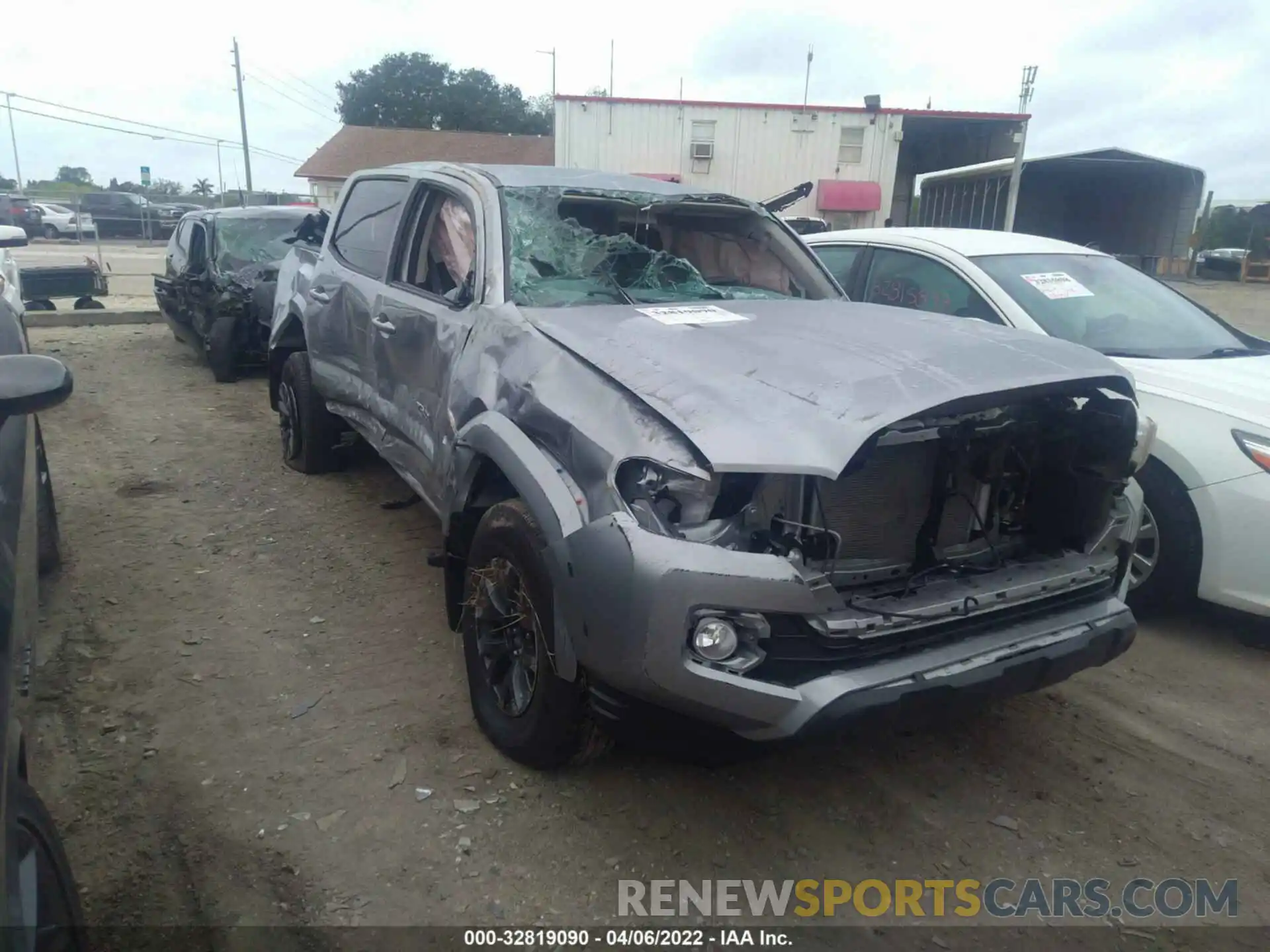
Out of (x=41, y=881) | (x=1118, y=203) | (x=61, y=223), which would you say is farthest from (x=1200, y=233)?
(x=61, y=223)

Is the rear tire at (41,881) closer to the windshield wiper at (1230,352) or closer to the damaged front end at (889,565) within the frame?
the damaged front end at (889,565)

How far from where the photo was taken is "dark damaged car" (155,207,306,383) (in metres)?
8.80

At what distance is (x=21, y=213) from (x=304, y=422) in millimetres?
31239

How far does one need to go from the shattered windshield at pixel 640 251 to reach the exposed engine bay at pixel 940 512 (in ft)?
4.25

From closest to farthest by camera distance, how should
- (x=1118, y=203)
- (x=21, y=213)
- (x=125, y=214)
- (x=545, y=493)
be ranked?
(x=545, y=493) → (x=1118, y=203) → (x=21, y=213) → (x=125, y=214)

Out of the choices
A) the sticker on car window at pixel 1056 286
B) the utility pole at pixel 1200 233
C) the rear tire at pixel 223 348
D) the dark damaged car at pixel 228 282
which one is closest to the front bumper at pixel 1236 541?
A: the sticker on car window at pixel 1056 286

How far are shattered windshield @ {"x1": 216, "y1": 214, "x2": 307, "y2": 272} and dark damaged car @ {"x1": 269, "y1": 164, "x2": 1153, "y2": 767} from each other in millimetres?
6381

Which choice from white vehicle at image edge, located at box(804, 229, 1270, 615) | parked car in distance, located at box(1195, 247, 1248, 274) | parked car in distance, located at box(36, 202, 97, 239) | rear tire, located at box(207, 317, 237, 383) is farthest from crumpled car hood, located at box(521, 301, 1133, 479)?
parked car in distance, located at box(36, 202, 97, 239)

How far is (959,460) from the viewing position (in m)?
2.66

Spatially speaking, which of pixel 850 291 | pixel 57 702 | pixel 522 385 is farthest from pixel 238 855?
pixel 850 291

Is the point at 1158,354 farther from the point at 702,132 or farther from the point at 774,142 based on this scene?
the point at 774,142

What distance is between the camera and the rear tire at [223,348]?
344 inches

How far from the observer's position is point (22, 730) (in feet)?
6.30

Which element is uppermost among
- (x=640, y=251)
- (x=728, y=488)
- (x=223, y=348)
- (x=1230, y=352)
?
(x=640, y=251)
